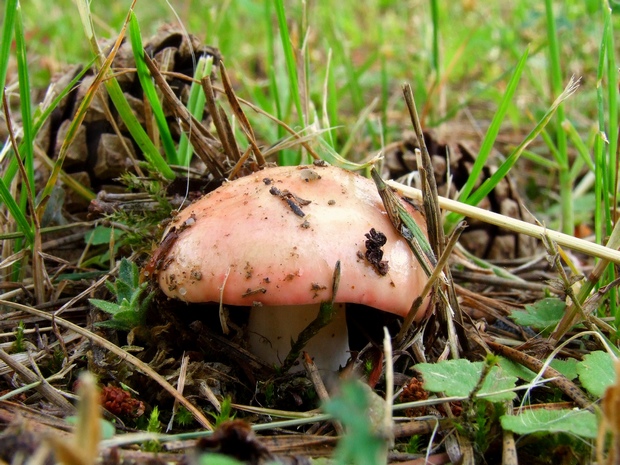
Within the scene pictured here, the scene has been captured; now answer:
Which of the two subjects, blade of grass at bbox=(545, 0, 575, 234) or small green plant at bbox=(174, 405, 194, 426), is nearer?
small green plant at bbox=(174, 405, 194, 426)

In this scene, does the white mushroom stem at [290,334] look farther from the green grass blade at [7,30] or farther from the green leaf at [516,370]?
the green grass blade at [7,30]

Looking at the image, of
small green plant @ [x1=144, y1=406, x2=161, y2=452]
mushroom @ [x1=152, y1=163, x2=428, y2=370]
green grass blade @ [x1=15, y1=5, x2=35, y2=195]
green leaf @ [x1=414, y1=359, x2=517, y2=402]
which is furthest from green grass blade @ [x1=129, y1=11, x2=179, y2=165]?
green leaf @ [x1=414, y1=359, x2=517, y2=402]

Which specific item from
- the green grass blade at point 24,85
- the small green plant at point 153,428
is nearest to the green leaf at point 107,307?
the small green plant at point 153,428

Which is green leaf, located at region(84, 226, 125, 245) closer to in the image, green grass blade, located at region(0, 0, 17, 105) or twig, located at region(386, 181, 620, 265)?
green grass blade, located at region(0, 0, 17, 105)

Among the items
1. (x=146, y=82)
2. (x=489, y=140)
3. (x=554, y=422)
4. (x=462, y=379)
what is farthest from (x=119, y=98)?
(x=554, y=422)

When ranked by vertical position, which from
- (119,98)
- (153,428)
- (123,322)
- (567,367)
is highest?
(119,98)

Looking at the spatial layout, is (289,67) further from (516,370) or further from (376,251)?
(516,370)
